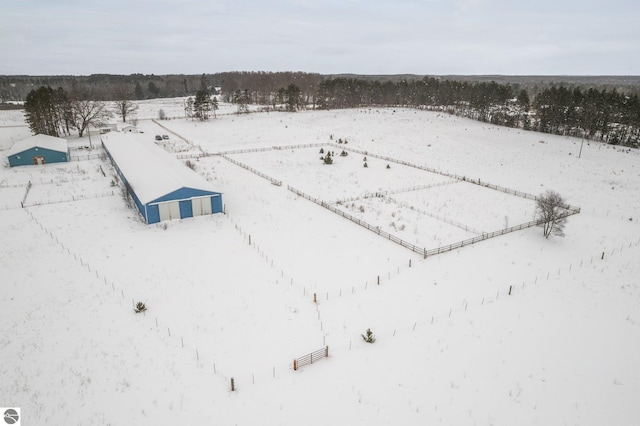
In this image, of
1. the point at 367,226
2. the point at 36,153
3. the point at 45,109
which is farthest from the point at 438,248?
the point at 45,109

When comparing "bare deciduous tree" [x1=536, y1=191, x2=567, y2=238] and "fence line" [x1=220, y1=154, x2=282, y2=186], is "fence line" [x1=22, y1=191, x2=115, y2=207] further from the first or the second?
"bare deciduous tree" [x1=536, y1=191, x2=567, y2=238]

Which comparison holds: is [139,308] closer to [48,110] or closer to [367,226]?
[367,226]

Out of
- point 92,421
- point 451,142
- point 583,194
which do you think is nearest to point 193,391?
point 92,421

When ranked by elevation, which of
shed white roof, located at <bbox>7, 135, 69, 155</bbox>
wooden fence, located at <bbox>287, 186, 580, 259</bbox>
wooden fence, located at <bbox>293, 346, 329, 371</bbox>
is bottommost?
wooden fence, located at <bbox>293, 346, 329, 371</bbox>

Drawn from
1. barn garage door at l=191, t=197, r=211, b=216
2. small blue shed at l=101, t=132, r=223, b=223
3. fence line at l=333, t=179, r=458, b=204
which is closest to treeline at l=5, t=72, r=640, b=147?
fence line at l=333, t=179, r=458, b=204

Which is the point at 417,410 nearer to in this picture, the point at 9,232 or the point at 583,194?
the point at 9,232
